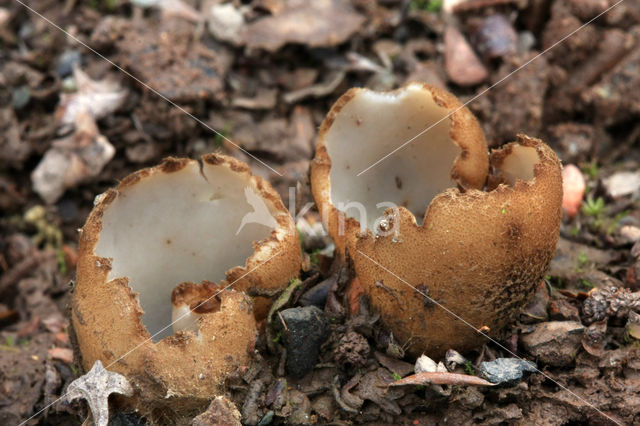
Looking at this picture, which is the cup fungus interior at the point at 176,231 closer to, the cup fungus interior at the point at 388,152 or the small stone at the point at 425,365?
the cup fungus interior at the point at 388,152

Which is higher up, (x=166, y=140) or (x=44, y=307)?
(x=166, y=140)

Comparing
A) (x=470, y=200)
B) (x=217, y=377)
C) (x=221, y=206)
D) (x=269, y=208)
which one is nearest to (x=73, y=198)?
(x=221, y=206)

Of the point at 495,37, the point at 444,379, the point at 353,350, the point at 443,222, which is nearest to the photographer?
the point at 443,222

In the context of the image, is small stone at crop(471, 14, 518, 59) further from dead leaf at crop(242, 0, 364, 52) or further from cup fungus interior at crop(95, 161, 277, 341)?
cup fungus interior at crop(95, 161, 277, 341)

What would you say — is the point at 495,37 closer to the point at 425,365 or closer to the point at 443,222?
the point at 443,222

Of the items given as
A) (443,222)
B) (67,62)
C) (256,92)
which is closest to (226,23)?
(256,92)

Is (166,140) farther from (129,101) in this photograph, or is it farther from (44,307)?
(44,307)
